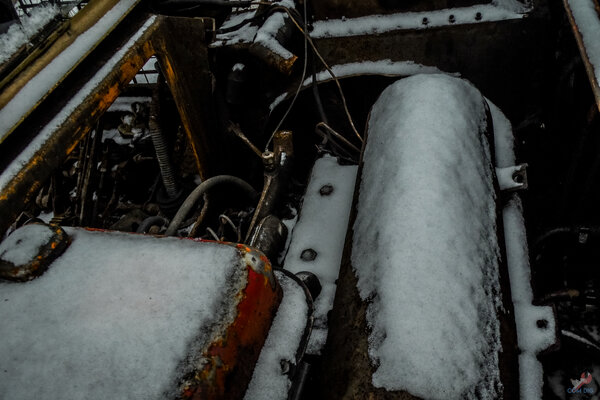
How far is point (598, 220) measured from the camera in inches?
69.2

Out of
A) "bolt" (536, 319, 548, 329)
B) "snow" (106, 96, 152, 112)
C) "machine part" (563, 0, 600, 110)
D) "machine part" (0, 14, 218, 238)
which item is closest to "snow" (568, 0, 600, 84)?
"machine part" (563, 0, 600, 110)

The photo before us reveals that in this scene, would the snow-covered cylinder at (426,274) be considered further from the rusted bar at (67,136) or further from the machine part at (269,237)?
the rusted bar at (67,136)

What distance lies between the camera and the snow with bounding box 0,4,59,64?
4.89 ft

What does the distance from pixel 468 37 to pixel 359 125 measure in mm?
741

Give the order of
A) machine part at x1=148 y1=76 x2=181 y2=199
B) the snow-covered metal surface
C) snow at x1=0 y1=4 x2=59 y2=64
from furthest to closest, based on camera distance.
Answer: machine part at x1=148 y1=76 x2=181 y2=199, snow at x1=0 y1=4 x2=59 y2=64, the snow-covered metal surface

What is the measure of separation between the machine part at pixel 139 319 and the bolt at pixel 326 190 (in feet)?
2.60

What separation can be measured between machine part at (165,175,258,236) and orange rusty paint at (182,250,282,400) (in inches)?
30.8

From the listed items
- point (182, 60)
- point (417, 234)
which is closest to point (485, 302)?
point (417, 234)

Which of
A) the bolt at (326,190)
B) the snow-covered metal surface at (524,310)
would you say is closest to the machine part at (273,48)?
the bolt at (326,190)

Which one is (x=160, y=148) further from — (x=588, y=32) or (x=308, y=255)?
(x=588, y=32)

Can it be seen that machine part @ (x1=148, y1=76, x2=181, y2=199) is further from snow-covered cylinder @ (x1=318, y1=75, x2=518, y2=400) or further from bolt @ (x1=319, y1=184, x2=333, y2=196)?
snow-covered cylinder @ (x1=318, y1=75, x2=518, y2=400)

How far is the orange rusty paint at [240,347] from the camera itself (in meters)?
0.83

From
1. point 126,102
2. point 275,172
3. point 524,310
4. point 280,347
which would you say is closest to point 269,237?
point 275,172

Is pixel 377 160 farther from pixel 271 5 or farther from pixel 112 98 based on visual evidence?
pixel 271 5
